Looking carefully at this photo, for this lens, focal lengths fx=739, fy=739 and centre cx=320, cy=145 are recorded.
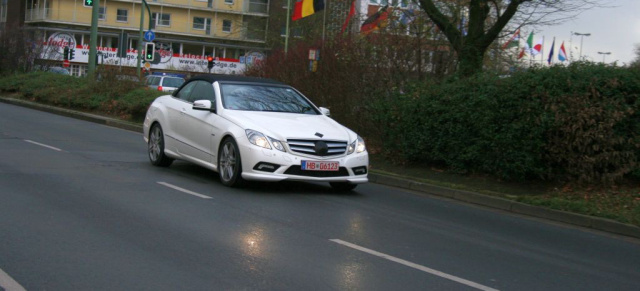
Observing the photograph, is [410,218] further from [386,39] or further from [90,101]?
[90,101]

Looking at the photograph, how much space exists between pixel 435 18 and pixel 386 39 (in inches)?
49.9

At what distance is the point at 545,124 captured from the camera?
1129 centimetres

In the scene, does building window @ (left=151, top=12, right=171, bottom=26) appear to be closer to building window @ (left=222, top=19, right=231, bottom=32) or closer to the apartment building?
the apartment building

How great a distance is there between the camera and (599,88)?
11.1m

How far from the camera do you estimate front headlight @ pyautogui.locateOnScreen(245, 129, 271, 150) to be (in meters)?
10.1

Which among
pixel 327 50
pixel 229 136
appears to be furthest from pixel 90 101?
pixel 229 136

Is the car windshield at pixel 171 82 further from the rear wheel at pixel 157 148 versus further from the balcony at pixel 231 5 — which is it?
the balcony at pixel 231 5

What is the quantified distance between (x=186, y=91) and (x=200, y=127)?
144 centimetres

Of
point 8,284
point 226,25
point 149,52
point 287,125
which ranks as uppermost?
point 226,25

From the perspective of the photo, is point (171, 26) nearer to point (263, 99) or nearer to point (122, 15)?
point (122, 15)

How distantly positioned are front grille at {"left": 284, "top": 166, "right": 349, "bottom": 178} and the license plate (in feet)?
0.21

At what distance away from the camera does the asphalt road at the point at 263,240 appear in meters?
5.80

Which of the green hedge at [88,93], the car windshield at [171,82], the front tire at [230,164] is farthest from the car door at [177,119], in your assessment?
the car windshield at [171,82]

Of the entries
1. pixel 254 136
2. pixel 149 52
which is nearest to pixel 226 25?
pixel 149 52
